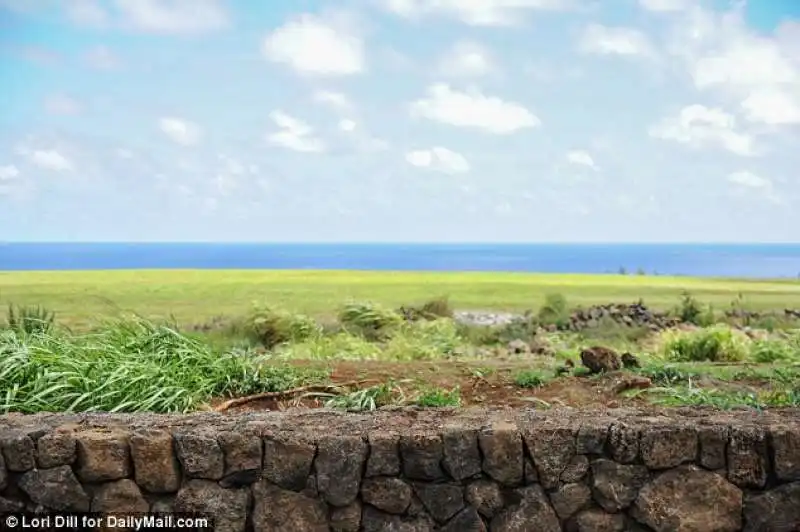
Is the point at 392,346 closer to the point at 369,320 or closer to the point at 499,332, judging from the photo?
the point at 369,320

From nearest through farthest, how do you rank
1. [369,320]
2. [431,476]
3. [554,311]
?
[431,476]
[369,320]
[554,311]

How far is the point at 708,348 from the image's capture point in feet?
16.6

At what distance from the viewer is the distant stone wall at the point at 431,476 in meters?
2.69

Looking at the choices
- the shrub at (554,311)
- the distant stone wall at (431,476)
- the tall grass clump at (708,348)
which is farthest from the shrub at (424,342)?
the distant stone wall at (431,476)

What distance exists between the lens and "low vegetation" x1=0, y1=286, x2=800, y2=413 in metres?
3.56

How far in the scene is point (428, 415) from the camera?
115 inches

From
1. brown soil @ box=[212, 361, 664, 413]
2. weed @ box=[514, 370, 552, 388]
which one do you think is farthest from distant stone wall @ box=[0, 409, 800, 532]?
weed @ box=[514, 370, 552, 388]

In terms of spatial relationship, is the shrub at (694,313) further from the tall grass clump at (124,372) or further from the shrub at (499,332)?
the tall grass clump at (124,372)

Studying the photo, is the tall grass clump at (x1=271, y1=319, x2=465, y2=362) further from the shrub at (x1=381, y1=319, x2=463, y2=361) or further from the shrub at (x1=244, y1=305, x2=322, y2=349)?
the shrub at (x1=244, y1=305, x2=322, y2=349)

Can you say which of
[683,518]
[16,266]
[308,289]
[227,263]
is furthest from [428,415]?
[16,266]

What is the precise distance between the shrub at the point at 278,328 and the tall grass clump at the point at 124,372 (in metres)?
1.31

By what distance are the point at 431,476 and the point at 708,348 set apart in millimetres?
2726

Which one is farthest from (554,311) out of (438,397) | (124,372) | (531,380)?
(124,372)

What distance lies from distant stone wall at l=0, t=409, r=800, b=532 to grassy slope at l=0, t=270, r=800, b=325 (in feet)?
11.9
